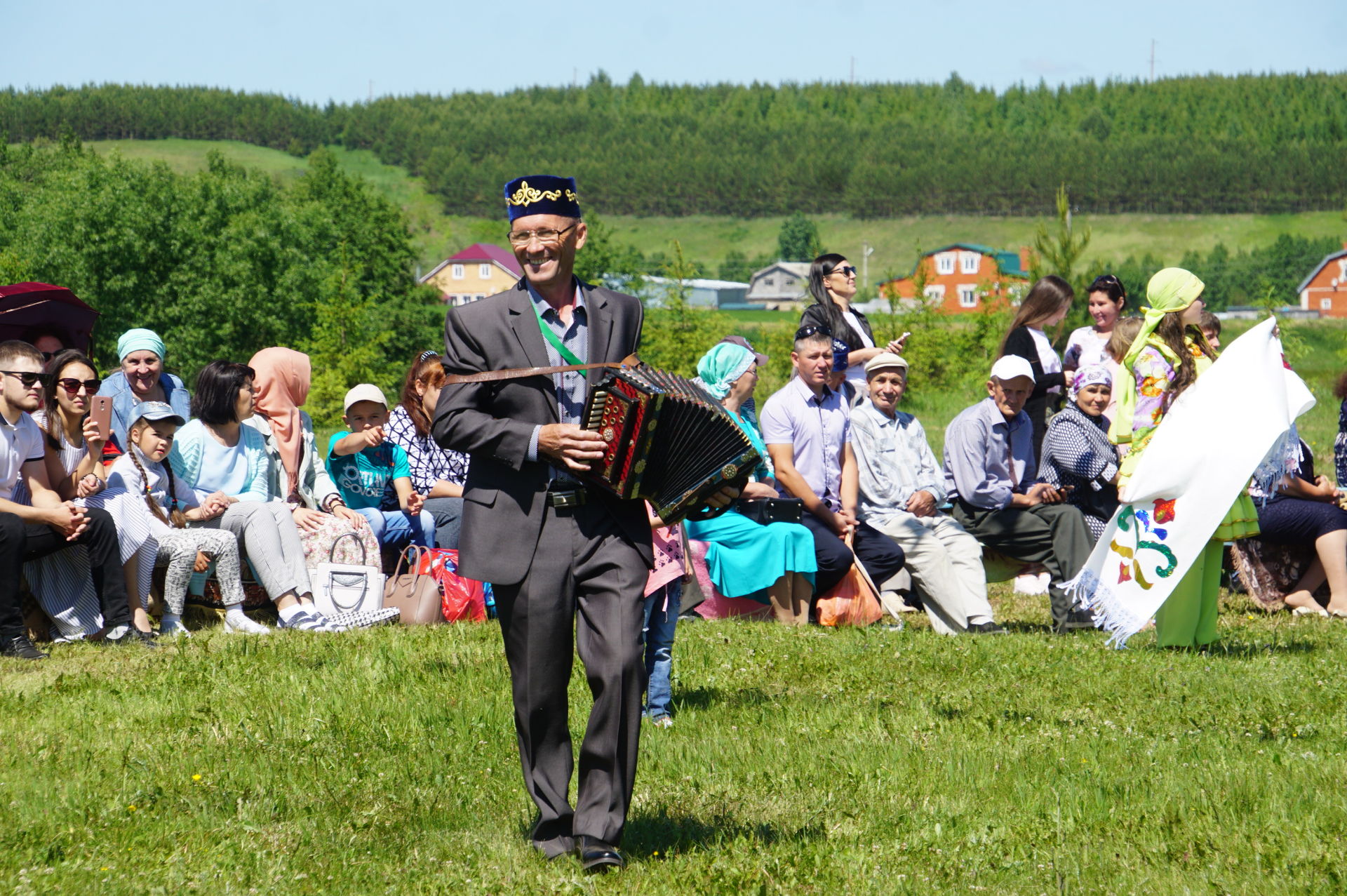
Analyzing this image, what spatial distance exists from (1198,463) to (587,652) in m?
4.93

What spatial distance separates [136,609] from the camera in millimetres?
8750

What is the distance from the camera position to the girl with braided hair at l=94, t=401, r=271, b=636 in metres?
8.84

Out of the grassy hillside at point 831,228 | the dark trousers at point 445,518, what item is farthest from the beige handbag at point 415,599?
the grassy hillside at point 831,228

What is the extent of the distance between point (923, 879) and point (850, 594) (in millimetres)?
5439

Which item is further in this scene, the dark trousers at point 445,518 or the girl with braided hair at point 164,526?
the dark trousers at point 445,518

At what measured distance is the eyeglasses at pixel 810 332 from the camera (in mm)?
10047

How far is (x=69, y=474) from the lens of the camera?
8625mm

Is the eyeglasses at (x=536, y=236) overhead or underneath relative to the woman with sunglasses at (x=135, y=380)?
overhead

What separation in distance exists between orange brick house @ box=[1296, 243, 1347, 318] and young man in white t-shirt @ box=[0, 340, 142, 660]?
402ft

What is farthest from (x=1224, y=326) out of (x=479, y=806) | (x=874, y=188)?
(x=874, y=188)

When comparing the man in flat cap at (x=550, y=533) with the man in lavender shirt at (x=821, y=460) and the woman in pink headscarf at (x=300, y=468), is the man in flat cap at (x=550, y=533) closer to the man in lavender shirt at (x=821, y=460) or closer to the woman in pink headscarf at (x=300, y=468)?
the woman in pink headscarf at (x=300, y=468)

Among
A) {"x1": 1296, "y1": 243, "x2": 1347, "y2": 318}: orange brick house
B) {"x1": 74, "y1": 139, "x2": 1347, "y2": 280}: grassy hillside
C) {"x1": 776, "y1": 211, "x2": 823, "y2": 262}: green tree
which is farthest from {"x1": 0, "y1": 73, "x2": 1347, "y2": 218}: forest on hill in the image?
{"x1": 1296, "y1": 243, "x2": 1347, "y2": 318}: orange brick house

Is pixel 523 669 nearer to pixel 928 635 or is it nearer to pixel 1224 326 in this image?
pixel 928 635

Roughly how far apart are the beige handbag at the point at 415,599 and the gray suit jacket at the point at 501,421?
4.97 meters
